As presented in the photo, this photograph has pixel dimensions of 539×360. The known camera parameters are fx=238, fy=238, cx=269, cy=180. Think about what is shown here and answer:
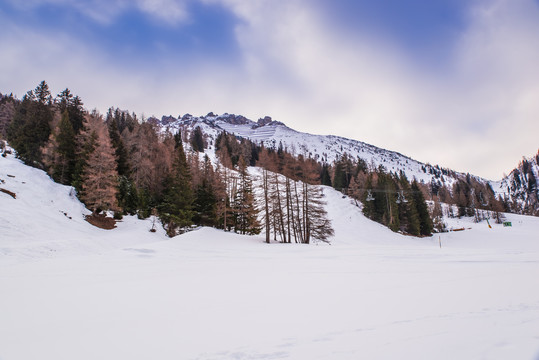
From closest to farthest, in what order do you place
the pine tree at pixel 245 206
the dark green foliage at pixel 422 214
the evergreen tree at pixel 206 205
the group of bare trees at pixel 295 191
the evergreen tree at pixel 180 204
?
the group of bare trees at pixel 295 191 < the evergreen tree at pixel 180 204 < the pine tree at pixel 245 206 < the evergreen tree at pixel 206 205 < the dark green foliage at pixel 422 214

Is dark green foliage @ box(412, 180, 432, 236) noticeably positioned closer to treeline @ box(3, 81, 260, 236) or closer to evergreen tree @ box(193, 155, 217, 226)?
treeline @ box(3, 81, 260, 236)

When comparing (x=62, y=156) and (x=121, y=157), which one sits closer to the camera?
(x=62, y=156)

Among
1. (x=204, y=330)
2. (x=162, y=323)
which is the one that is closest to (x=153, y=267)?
(x=162, y=323)

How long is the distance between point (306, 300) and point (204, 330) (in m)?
2.81

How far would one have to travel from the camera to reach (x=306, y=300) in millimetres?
6191

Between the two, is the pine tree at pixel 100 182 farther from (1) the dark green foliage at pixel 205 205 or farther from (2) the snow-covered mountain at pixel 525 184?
(2) the snow-covered mountain at pixel 525 184

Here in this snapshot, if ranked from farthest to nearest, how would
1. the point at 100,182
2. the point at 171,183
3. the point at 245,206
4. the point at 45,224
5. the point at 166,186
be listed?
1. the point at 166,186
2. the point at 171,183
3. the point at 245,206
4. the point at 100,182
5. the point at 45,224

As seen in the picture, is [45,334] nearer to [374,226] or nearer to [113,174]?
[113,174]

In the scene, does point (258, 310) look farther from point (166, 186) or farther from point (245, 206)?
point (166, 186)

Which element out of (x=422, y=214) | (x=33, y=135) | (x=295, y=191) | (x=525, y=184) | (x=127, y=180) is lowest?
(x=422, y=214)

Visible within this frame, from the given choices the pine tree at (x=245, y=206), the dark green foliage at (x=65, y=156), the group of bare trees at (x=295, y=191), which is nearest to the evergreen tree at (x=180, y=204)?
the pine tree at (x=245, y=206)

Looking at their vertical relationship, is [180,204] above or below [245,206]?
above

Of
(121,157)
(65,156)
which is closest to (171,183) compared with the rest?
(121,157)

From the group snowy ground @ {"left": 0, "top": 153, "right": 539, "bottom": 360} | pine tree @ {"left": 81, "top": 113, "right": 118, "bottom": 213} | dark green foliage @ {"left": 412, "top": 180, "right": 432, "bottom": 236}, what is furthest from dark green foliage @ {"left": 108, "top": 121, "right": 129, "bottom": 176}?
dark green foliage @ {"left": 412, "top": 180, "right": 432, "bottom": 236}
